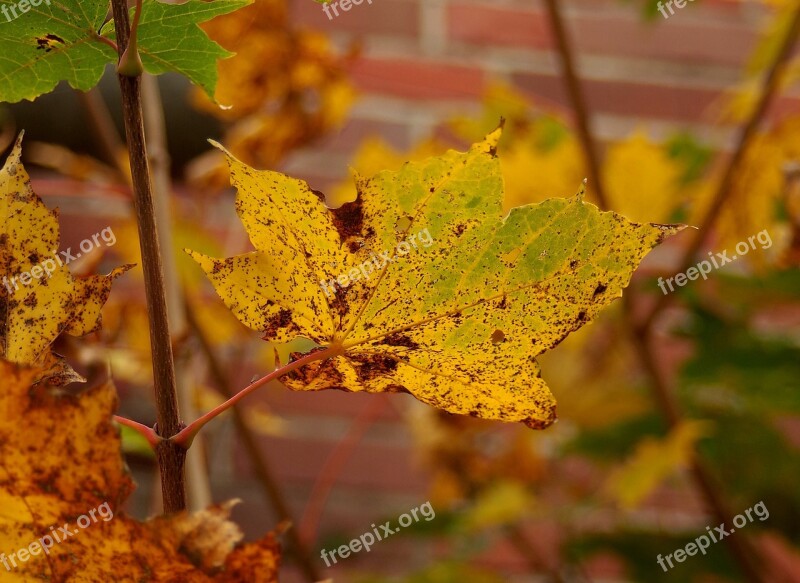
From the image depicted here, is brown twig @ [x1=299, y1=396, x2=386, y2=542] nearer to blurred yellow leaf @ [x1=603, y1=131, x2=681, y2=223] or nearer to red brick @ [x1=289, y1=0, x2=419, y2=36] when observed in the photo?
blurred yellow leaf @ [x1=603, y1=131, x2=681, y2=223]

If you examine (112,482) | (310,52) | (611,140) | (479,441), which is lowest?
(112,482)

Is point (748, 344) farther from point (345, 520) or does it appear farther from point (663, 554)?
point (345, 520)

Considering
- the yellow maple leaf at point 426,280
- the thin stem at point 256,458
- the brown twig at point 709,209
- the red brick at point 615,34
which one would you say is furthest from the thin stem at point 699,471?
the red brick at point 615,34

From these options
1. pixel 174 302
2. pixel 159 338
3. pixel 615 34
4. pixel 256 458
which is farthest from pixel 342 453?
pixel 159 338

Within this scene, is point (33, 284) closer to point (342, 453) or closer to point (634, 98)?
point (342, 453)

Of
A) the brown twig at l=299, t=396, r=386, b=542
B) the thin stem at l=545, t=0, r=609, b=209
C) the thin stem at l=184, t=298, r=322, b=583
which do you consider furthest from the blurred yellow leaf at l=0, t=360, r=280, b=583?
the brown twig at l=299, t=396, r=386, b=542

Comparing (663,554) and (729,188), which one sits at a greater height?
(729,188)

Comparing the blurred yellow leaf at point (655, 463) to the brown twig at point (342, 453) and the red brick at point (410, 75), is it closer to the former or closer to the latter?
the brown twig at point (342, 453)

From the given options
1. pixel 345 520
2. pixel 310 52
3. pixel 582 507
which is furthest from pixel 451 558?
pixel 310 52
